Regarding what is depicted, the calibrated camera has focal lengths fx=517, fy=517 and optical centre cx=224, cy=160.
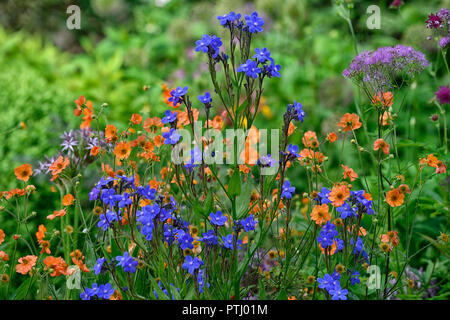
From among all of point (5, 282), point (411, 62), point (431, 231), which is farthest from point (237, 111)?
point (431, 231)

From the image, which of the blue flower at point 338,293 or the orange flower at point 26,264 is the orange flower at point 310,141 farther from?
the orange flower at point 26,264

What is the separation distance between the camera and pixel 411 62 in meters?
1.71

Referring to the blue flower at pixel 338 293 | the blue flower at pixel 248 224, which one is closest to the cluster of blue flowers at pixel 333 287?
the blue flower at pixel 338 293

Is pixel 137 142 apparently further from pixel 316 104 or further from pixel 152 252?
pixel 316 104

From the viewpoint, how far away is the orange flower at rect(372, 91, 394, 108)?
171 cm

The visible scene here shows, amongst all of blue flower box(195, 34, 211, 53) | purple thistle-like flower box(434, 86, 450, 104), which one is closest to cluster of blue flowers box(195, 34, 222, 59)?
blue flower box(195, 34, 211, 53)

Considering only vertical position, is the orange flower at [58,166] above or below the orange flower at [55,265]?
above

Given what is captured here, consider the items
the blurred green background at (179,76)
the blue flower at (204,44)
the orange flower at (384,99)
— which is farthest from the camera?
the blurred green background at (179,76)

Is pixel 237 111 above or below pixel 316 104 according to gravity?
below

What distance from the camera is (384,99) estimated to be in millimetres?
1710

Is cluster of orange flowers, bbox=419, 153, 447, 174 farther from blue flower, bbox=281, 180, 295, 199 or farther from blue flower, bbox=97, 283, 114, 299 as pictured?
blue flower, bbox=97, 283, 114, 299

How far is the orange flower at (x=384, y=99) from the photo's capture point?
5.60 feet

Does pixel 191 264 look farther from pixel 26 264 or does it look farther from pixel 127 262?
pixel 26 264

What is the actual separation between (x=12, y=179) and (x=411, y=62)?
2.33 metres
